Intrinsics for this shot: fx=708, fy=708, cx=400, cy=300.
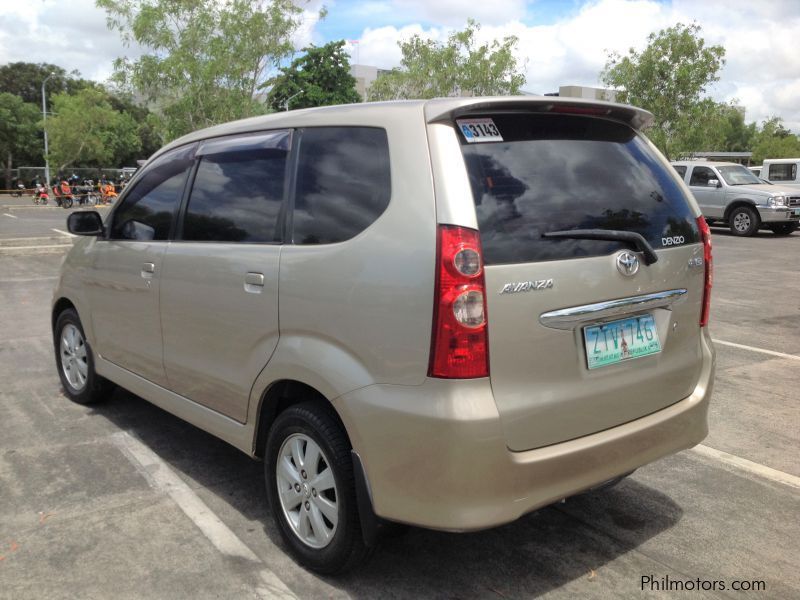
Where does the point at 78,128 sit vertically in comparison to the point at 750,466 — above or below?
above

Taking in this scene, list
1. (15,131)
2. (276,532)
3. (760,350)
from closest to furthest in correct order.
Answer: (276,532)
(760,350)
(15,131)

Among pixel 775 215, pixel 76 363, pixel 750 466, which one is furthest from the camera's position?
pixel 775 215

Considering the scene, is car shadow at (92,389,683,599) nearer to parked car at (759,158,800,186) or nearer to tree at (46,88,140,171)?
parked car at (759,158,800,186)

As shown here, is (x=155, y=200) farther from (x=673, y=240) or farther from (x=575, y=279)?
(x=673, y=240)

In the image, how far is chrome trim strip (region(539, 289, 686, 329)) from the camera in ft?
8.20

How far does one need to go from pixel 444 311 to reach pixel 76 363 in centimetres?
361

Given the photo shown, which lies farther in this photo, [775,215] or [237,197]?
[775,215]

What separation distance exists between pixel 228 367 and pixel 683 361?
2002 millimetres

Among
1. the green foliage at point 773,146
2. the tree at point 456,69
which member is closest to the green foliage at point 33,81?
the tree at point 456,69

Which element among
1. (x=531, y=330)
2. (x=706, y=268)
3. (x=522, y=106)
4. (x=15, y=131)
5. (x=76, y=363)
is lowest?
(x=76, y=363)

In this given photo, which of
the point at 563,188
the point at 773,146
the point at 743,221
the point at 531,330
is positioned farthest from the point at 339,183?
the point at 773,146

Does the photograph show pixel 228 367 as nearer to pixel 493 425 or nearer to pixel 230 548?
pixel 230 548

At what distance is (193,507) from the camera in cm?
349

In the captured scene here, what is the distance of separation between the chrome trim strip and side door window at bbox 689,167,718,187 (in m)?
19.3
